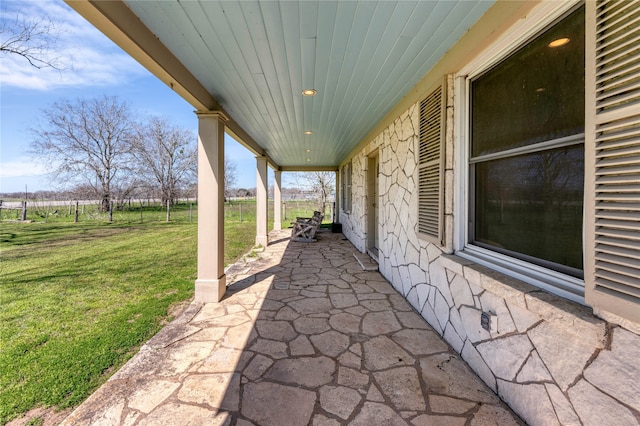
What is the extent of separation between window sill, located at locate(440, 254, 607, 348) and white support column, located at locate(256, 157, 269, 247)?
589cm

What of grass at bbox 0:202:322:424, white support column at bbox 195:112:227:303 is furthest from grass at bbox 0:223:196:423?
white support column at bbox 195:112:227:303

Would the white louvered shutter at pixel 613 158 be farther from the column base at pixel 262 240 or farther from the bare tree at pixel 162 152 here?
the bare tree at pixel 162 152

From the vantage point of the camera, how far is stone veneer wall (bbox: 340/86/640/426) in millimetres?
1069

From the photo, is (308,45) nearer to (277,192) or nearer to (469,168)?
(469,168)

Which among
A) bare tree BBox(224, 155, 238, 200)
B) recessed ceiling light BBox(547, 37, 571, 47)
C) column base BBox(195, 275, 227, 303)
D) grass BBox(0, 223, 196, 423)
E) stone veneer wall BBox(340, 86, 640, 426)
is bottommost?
grass BBox(0, 223, 196, 423)

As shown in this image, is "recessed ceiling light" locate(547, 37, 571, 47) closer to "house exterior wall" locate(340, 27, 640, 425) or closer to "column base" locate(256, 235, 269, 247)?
"house exterior wall" locate(340, 27, 640, 425)

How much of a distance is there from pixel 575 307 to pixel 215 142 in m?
3.57

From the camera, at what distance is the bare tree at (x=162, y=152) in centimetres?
1636

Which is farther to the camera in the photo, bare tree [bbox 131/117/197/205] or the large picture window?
bare tree [bbox 131/117/197/205]

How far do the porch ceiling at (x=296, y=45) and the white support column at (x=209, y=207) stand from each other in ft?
1.15

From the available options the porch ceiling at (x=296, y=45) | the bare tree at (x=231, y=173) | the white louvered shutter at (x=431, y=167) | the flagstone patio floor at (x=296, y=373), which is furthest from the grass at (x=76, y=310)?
the bare tree at (x=231, y=173)

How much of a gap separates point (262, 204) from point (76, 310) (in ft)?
15.6

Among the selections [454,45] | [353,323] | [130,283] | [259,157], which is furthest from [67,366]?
[259,157]

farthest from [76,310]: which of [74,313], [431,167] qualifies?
[431,167]
